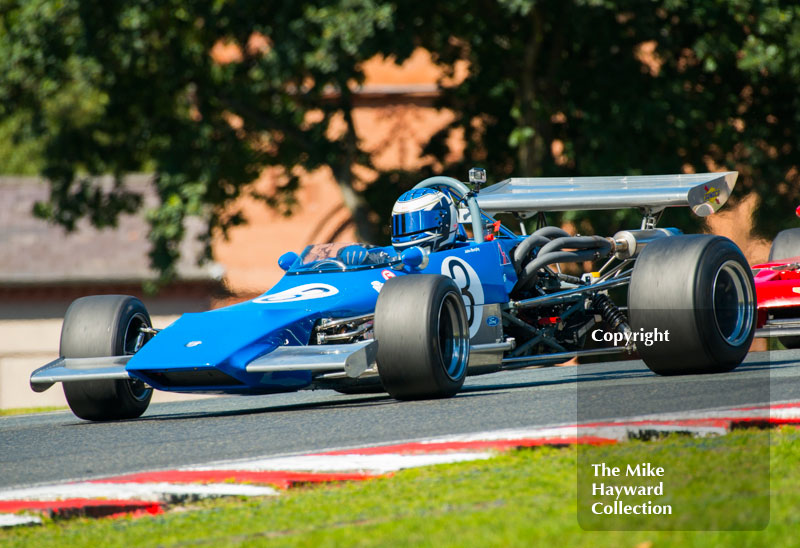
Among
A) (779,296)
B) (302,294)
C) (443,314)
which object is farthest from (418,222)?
(779,296)

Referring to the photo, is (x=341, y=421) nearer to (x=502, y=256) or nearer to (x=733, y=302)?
(x=502, y=256)

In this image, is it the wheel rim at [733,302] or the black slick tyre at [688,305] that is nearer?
the black slick tyre at [688,305]

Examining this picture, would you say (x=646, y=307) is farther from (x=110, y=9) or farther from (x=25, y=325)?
(x=25, y=325)

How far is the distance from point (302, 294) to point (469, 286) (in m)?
1.23

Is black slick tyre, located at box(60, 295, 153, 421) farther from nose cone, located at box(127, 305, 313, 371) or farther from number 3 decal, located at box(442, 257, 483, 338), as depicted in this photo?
number 3 decal, located at box(442, 257, 483, 338)

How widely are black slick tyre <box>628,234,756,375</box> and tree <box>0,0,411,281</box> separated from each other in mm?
8521

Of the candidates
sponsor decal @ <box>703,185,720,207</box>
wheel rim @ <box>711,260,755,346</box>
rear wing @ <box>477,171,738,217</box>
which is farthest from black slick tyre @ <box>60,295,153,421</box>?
sponsor decal @ <box>703,185,720,207</box>

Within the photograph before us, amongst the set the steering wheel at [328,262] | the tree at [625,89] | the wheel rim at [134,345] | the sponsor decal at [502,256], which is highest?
the tree at [625,89]

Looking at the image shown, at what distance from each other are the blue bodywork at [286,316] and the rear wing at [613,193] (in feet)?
2.64

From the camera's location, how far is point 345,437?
5785 millimetres

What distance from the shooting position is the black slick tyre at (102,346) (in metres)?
7.87

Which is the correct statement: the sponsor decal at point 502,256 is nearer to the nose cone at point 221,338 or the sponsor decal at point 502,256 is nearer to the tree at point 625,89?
the nose cone at point 221,338

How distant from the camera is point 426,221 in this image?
8664mm

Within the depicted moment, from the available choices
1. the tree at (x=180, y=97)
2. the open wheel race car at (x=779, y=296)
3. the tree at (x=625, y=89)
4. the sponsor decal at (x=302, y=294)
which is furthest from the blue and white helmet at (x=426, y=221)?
the tree at (x=180, y=97)
